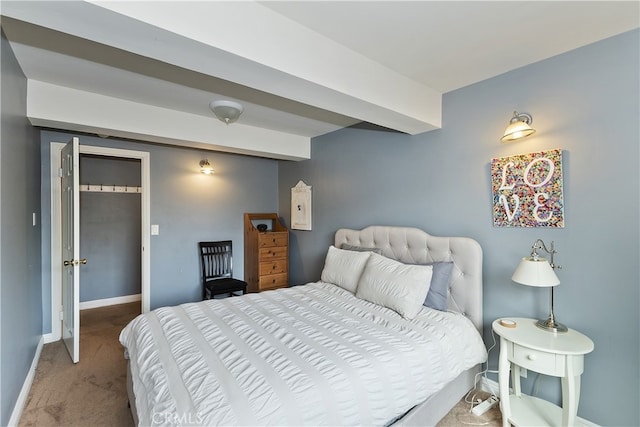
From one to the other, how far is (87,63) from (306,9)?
1637 millimetres

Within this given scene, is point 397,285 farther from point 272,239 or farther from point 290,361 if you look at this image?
point 272,239

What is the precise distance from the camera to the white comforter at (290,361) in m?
1.25

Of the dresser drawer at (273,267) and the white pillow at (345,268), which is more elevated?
the white pillow at (345,268)

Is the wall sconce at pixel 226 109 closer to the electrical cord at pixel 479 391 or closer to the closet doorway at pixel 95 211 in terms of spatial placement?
the closet doorway at pixel 95 211

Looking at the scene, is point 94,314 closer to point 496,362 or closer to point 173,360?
point 173,360

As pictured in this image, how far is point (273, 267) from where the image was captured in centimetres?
417

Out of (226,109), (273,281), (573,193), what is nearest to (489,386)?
(573,193)

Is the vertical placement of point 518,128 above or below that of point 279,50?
below

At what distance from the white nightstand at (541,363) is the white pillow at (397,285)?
0.52 meters

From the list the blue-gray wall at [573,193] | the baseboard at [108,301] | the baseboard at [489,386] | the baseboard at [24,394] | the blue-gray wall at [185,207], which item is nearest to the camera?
the blue-gray wall at [573,193]

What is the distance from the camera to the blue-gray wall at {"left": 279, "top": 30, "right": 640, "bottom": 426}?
178cm

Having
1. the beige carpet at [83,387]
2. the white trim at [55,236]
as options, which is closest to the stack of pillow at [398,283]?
the beige carpet at [83,387]

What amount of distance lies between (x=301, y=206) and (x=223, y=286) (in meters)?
1.48

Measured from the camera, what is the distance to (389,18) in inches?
65.6
